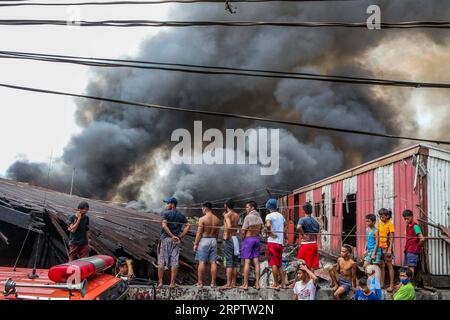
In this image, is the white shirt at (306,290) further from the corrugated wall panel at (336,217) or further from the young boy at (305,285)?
the corrugated wall panel at (336,217)

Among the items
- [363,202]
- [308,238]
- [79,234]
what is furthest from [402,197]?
[79,234]

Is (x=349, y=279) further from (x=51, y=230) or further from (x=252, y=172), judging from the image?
(x=252, y=172)

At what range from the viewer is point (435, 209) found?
345 inches

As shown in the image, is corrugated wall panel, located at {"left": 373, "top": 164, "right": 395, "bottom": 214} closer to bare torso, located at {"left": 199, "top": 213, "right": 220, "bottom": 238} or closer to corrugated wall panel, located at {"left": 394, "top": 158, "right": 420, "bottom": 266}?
corrugated wall panel, located at {"left": 394, "top": 158, "right": 420, "bottom": 266}

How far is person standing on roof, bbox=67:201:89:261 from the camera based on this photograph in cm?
702

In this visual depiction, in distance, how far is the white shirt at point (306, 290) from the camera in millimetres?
6414

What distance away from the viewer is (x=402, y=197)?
945 centimetres

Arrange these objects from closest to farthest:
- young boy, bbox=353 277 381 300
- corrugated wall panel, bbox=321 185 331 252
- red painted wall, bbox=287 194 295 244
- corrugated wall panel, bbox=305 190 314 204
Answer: young boy, bbox=353 277 381 300, corrugated wall panel, bbox=321 185 331 252, corrugated wall panel, bbox=305 190 314 204, red painted wall, bbox=287 194 295 244

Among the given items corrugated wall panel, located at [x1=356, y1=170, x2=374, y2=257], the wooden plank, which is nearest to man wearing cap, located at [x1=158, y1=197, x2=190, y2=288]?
the wooden plank

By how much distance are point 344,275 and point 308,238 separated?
2.88 feet

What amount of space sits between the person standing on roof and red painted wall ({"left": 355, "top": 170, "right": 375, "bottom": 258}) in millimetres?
7422

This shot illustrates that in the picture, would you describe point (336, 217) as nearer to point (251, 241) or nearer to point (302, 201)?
point (302, 201)
